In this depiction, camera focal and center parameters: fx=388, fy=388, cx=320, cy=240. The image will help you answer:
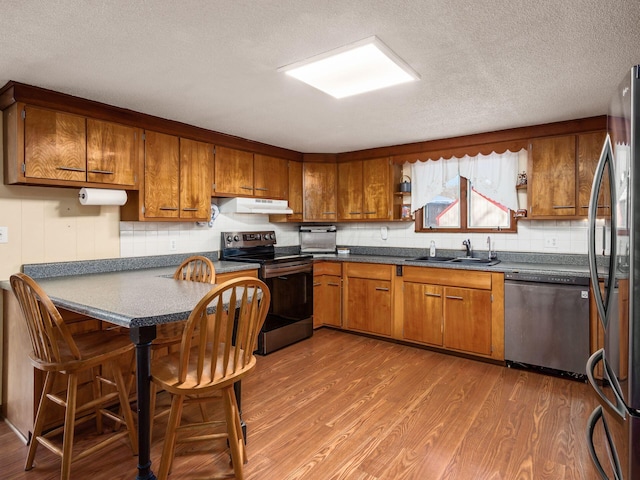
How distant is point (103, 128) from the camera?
2.82 metres

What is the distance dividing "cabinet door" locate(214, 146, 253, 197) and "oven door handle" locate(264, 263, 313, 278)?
846 millimetres

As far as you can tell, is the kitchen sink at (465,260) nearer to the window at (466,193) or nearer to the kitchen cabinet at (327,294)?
the window at (466,193)

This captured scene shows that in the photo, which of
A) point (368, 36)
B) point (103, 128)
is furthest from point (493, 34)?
point (103, 128)

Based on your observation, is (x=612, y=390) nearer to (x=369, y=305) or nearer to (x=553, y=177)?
(x=553, y=177)

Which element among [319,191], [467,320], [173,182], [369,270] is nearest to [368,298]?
[369,270]

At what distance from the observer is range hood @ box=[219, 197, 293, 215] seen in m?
3.87

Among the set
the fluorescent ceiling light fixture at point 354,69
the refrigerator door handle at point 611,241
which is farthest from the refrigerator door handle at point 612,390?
the fluorescent ceiling light fixture at point 354,69

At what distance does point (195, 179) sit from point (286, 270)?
4.02 ft

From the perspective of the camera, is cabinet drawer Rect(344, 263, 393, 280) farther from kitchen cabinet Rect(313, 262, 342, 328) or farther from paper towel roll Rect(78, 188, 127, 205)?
paper towel roll Rect(78, 188, 127, 205)

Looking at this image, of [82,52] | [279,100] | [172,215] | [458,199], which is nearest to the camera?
[82,52]

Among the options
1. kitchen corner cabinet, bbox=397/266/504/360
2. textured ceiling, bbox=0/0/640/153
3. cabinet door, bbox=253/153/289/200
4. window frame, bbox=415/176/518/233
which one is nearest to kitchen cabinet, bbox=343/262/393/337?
kitchen corner cabinet, bbox=397/266/504/360

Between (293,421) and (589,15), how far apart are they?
8.51 ft

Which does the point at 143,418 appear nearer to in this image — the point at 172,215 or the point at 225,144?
the point at 172,215

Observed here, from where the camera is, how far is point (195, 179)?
3.49 meters
